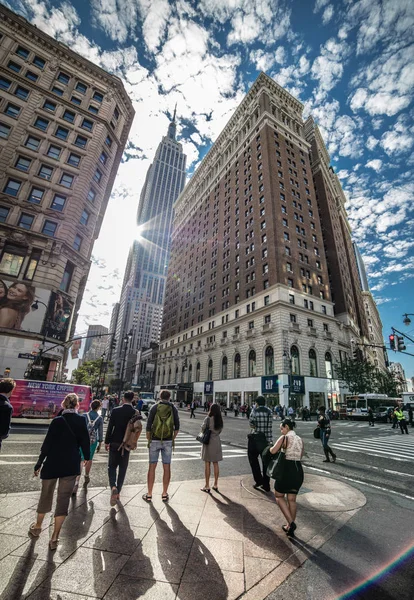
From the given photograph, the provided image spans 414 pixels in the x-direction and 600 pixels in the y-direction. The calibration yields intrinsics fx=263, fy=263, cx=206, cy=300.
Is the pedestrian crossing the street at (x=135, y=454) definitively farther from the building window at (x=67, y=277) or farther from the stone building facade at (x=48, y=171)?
the building window at (x=67, y=277)

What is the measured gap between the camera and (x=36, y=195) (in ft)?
93.8

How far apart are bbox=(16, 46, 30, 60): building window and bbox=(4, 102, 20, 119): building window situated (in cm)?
797

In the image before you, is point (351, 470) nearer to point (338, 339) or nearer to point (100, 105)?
point (338, 339)

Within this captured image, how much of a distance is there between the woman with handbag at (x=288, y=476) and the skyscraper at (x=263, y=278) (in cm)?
3085

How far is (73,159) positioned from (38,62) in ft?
47.6

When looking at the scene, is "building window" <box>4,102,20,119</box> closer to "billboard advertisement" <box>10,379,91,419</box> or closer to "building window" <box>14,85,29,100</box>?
"building window" <box>14,85,29,100</box>

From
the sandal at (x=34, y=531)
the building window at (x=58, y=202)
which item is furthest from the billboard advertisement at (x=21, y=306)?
the sandal at (x=34, y=531)

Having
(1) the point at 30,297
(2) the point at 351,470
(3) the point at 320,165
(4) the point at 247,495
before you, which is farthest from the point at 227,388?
(3) the point at 320,165

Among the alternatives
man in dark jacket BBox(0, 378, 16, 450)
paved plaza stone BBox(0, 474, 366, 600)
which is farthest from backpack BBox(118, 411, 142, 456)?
man in dark jacket BBox(0, 378, 16, 450)

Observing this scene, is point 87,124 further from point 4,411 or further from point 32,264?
point 4,411

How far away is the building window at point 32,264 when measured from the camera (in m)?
25.8

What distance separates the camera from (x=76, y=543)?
133 inches

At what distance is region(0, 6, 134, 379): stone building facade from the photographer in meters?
25.4

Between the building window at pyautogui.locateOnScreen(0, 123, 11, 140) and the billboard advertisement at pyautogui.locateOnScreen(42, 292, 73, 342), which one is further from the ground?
the building window at pyautogui.locateOnScreen(0, 123, 11, 140)
